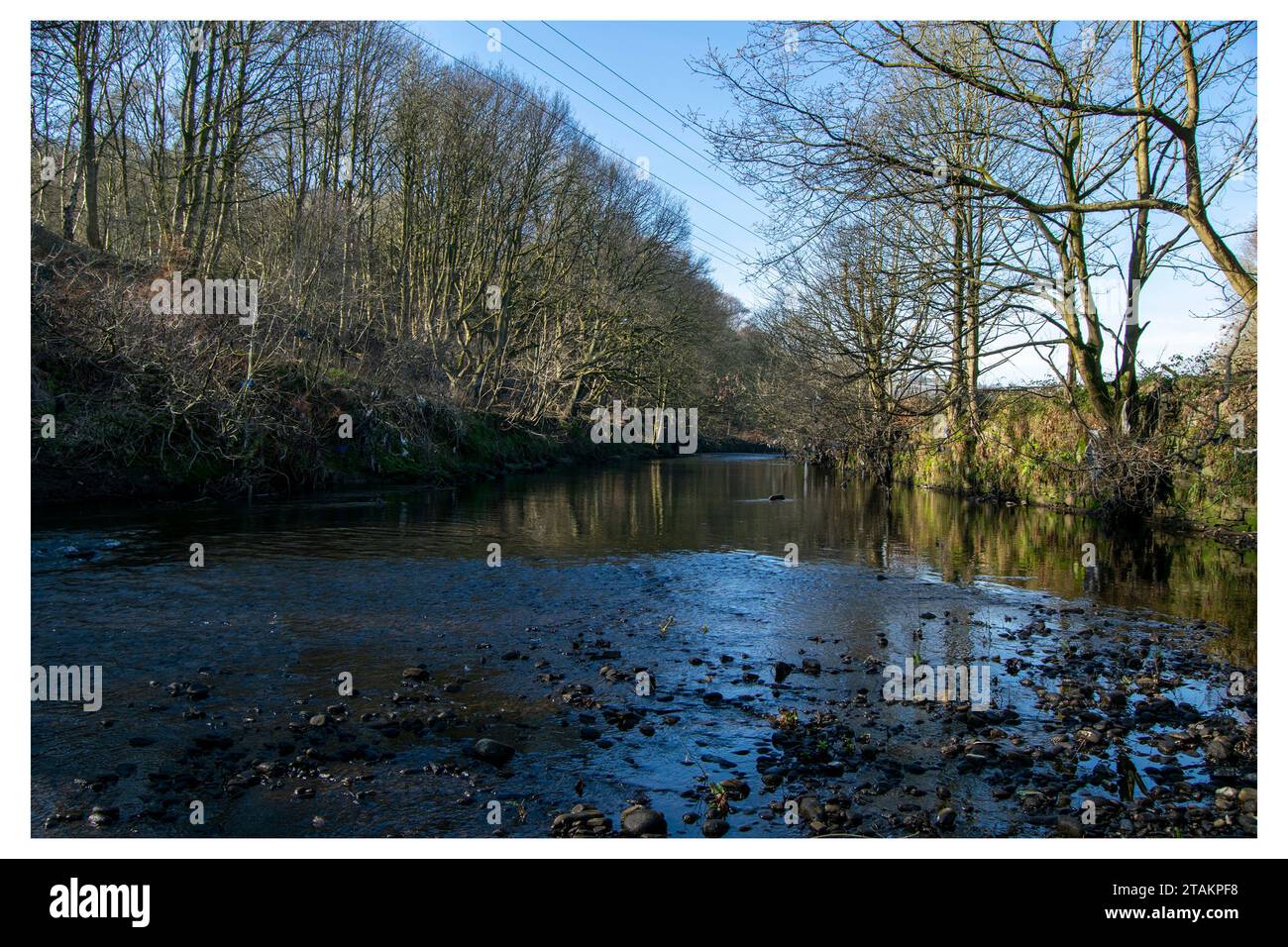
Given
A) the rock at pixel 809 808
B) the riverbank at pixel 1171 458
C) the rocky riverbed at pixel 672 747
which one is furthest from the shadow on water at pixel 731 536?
the rock at pixel 809 808

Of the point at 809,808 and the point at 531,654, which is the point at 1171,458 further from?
the point at 809,808

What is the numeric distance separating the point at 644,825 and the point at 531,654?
400 cm

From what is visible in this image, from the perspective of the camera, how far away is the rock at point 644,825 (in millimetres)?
5160

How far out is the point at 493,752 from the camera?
20.6ft

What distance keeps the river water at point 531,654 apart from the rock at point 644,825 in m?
0.15

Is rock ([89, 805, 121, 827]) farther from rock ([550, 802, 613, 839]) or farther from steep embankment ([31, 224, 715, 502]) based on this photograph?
steep embankment ([31, 224, 715, 502])

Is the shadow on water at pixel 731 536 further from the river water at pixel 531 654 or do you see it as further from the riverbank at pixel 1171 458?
the riverbank at pixel 1171 458

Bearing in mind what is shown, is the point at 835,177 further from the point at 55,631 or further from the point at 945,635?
the point at 55,631

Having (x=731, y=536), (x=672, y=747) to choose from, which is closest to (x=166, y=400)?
(x=731, y=536)

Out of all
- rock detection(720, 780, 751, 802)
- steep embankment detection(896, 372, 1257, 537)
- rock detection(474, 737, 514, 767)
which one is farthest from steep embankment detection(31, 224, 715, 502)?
rock detection(720, 780, 751, 802)

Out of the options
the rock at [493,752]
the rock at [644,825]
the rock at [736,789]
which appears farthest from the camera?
the rock at [493,752]

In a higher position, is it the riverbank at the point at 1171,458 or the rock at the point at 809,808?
the riverbank at the point at 1171,458

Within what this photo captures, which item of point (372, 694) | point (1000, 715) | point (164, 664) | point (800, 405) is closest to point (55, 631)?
point (164, 664)

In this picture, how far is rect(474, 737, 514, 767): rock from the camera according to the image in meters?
6.22
